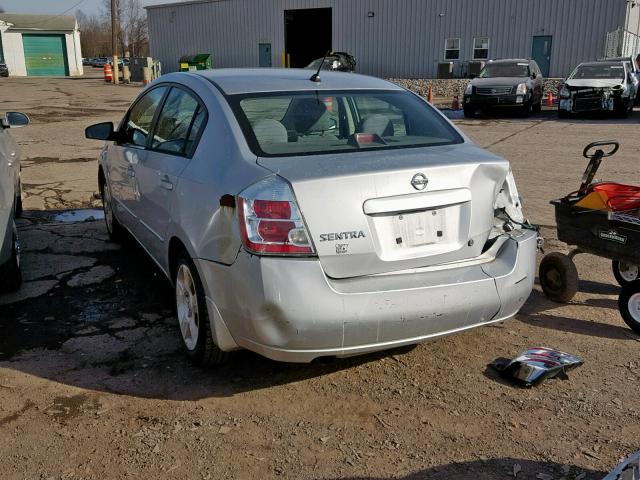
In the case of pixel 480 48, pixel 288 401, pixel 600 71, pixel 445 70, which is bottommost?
pixel 288 401

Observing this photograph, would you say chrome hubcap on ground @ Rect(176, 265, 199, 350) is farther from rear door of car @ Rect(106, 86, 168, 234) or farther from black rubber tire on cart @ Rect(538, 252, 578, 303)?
black rubber tire on cart @ Rect(538, 252, 578, 303)

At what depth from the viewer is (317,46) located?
4294 centimetres

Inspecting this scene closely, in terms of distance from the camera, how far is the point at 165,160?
4082 mm

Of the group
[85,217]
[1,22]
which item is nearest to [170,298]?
[85,217]

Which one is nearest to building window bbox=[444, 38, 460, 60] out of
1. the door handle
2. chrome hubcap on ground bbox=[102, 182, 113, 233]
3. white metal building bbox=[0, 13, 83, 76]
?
chrome hubcap on ground bbox=[102, 182, 113, 233]

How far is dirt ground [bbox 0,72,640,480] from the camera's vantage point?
113 inches

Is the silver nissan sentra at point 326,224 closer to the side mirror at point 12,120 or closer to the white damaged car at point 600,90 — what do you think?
the side mirror at point 12,120

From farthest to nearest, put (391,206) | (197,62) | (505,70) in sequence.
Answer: (197,62) → (505,70) → (391,206)

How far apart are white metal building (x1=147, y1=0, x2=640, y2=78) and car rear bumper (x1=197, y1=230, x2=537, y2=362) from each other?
2886 cm

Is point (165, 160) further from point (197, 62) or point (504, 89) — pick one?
point (197, 62)

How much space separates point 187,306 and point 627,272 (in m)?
3.44

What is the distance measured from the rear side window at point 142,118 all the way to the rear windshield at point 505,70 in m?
16.9

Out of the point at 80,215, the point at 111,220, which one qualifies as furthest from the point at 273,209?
the point at 80,215

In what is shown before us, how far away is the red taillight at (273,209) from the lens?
3.00 meters
